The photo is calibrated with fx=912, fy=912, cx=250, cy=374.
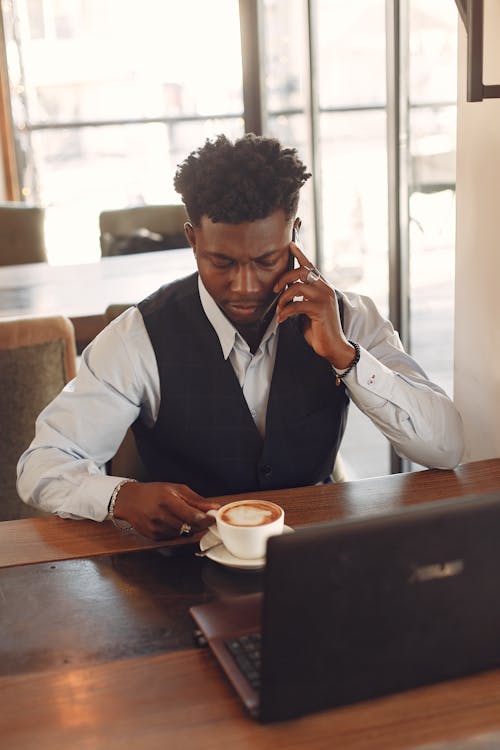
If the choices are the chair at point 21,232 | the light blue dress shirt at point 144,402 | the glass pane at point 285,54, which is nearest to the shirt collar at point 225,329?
the light blue dress shirt at point 144,402

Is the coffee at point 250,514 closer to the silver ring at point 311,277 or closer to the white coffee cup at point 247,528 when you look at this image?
the white coffee cup at point 247,528

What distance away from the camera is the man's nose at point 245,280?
1465 mm

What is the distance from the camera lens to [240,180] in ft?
4.75

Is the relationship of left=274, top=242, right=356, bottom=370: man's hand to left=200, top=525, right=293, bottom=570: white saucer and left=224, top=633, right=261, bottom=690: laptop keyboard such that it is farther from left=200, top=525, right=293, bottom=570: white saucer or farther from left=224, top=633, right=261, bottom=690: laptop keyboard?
left=224, top=633, right=261, bottom=690: laptop keyboard

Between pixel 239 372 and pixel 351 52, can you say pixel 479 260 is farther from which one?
pixel 351 52

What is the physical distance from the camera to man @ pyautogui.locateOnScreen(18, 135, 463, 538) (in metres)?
1.46

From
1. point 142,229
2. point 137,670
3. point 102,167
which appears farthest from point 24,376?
point 102,167

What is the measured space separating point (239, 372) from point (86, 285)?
4.97 ft

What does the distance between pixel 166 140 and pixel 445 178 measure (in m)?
3.07

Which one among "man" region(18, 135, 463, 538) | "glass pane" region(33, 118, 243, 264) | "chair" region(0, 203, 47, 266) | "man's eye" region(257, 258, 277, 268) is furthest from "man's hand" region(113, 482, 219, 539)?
"glass pane" region(33, 118, 243, 264)

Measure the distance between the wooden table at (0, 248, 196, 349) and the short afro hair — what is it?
3.13 feet

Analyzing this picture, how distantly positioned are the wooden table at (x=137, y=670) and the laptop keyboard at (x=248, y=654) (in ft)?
0.09

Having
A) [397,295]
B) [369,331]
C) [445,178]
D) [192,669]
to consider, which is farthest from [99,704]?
[397,295]

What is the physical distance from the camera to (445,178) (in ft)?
7.66
